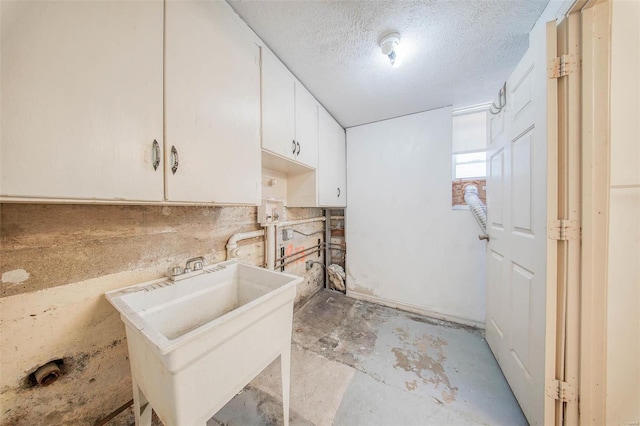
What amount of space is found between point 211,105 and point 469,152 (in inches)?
106

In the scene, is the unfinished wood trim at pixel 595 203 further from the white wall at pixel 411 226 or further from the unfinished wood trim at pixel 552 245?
the white wall at pixel 411 226

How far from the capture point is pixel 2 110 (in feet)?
1.65

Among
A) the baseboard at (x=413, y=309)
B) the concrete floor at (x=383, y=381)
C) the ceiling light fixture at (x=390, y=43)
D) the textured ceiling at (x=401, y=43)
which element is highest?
the textured ceiling at (x=401, y=43)

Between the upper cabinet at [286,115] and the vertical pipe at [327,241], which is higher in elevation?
the upper cabinet at [286,115]

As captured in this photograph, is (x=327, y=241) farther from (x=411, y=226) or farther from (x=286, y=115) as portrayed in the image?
(x=286, y=115)

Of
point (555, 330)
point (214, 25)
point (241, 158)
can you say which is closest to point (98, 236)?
point (241, 158)

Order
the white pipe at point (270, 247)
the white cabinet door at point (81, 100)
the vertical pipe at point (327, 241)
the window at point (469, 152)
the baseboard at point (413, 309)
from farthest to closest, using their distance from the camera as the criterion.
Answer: the vertical pipe at point (327, 241) → the window at point (469, 152) → the baseboard at point (413, 309) → the white pipe at point (270, 247) → the white cabinet door at point (81, 100)

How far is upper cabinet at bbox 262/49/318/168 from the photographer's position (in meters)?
1.32

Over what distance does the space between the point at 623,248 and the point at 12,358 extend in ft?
8.18

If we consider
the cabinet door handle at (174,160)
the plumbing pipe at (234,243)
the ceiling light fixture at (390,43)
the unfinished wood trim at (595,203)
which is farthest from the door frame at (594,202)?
the plumbing pipe at (234,243)

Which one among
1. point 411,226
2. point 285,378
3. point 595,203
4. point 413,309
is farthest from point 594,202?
point 413,309

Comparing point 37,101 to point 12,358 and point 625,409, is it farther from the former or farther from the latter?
point 625,409

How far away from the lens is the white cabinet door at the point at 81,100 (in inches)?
20.6

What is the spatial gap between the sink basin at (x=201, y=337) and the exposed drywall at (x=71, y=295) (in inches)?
5.3
